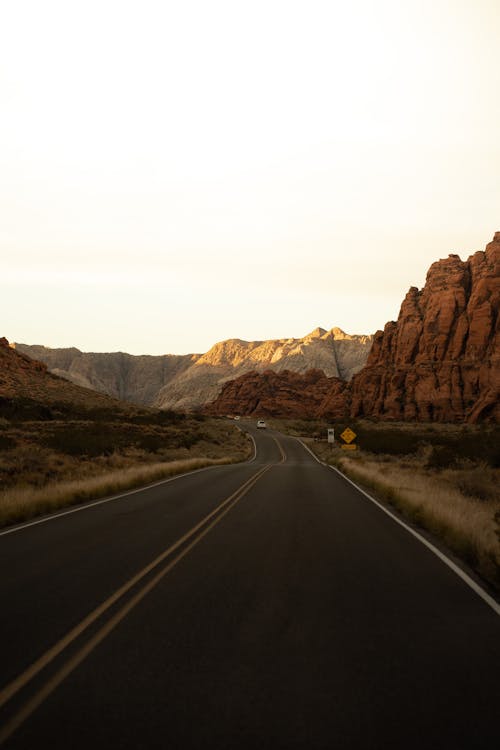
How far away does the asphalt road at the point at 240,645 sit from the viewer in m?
3.94

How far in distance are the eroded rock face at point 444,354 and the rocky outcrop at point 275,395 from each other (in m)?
22.7

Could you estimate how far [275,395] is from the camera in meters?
158

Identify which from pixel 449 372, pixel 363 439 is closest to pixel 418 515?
pixel 363 439

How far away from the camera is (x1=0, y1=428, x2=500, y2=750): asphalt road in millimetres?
3936

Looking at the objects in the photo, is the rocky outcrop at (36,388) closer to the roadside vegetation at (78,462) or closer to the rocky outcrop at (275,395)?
the roadside vegetation at (78,462)

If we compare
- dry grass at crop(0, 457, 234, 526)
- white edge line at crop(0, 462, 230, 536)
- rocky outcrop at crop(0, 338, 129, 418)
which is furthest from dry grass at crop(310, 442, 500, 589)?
rocky outcrop at crop(0, 338, 129, 418)

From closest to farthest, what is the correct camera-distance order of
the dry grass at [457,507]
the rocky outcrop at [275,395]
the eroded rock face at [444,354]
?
the dry grass at [457,507]
the eroded rock face at [444,354]
the rocky outcrop at [275,395]

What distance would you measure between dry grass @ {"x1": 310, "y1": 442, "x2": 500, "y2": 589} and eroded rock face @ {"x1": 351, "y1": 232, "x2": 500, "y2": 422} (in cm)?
7458

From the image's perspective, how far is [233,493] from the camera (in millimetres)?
19078

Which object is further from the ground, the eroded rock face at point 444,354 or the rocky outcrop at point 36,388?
the eroded rock face at point 444,354

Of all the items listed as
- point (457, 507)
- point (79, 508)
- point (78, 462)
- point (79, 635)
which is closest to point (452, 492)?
point (457, 507)

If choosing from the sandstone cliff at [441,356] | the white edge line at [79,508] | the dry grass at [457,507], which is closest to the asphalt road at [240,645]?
the dry grass at [457,507]

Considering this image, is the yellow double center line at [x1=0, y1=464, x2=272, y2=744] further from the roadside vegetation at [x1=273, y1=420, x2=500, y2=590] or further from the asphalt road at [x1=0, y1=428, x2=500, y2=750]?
the roadside vegetation at [x1=273, y1=420, x2=500, y2=590]

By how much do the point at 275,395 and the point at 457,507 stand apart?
5676 inches
